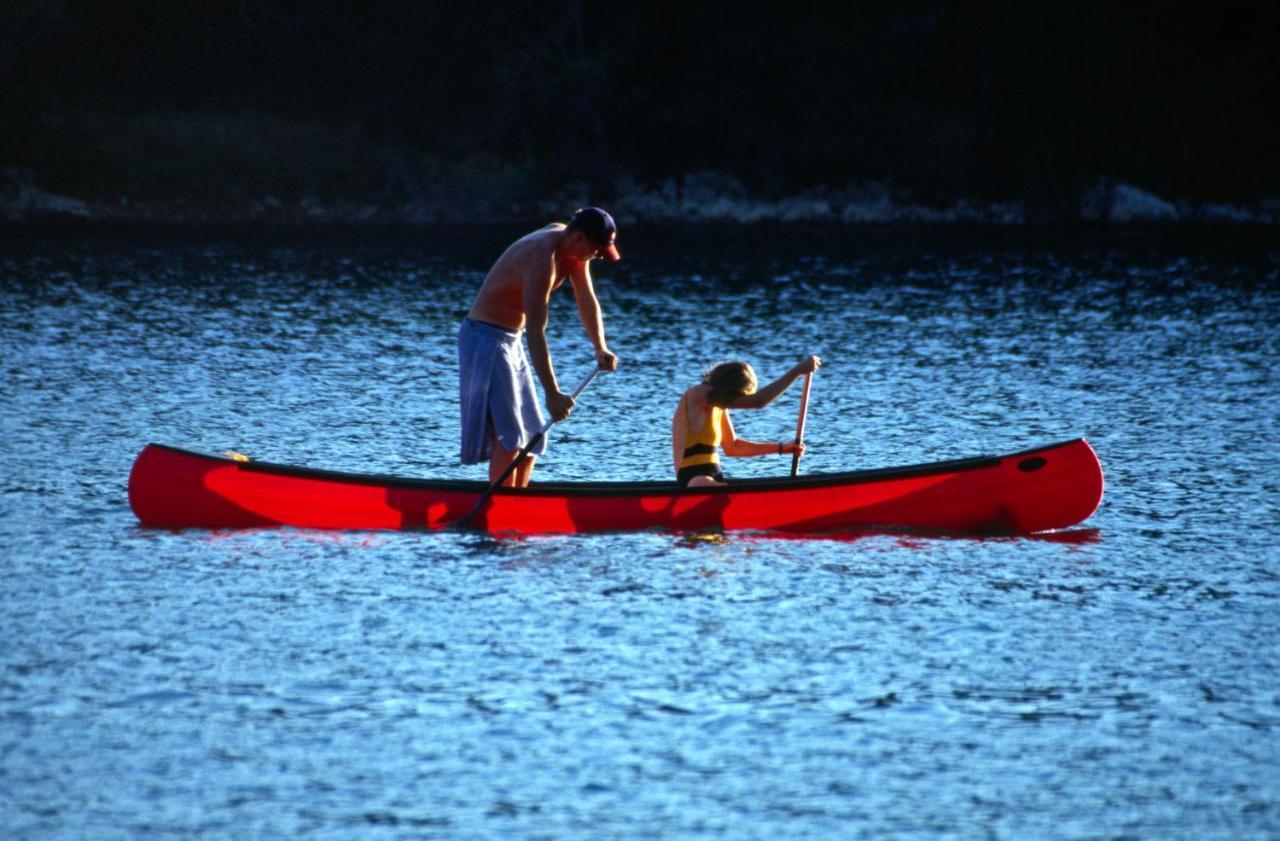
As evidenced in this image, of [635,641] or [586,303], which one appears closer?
[635,641]

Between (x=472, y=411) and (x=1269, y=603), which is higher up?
(x=472, y=411)

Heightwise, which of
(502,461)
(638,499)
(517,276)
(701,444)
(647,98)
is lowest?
(638,499)

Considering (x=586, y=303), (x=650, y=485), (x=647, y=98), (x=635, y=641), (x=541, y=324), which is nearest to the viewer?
(x=635, y=641)

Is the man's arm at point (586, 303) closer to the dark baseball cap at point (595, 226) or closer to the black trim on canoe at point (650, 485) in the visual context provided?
the dark baseball cap at point (595, 226)

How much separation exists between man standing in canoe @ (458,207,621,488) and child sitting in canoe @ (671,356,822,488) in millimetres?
650

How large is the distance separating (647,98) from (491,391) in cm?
3038

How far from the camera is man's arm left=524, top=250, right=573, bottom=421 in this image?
30.5 feet

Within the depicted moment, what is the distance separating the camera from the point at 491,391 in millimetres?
9555

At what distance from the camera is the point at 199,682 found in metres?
7.19

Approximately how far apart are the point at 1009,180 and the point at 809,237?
5.80 metres

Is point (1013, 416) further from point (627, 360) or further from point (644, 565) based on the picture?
point (644, 565)

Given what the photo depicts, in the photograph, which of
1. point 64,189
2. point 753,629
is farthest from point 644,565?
point 64,189

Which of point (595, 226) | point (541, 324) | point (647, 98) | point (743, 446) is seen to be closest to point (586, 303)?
point (541, 324)

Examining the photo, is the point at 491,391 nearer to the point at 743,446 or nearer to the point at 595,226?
the point at 595,226
